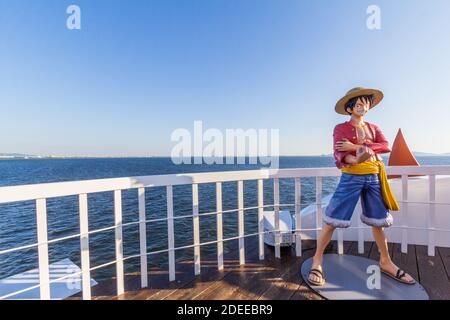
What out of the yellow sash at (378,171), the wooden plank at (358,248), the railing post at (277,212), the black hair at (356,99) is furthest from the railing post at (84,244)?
the wooden plank at (358,248)

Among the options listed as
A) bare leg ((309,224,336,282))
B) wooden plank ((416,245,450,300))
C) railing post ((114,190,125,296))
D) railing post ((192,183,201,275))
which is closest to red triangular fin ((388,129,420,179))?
wooden plank ((416,245,450,300))

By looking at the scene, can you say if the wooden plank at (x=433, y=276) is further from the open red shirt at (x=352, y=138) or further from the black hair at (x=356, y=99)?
the black hair at (x=356, y=99)

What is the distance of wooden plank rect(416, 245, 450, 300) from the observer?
157 cm

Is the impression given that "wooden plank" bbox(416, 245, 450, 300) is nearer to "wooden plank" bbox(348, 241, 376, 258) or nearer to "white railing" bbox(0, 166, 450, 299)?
"white railing" bbox(0, 166, 450, 299)

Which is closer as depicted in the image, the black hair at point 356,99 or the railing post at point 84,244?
the railing post at point 84,244

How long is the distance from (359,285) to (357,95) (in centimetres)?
147

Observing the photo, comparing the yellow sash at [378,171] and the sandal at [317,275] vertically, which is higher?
the yellow sash at [378,171]

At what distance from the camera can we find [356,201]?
1.68m

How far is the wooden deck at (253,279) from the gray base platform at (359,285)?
0.27ft

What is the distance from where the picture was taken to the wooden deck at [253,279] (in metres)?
1.61

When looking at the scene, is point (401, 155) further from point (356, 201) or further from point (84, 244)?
point (84, 244)

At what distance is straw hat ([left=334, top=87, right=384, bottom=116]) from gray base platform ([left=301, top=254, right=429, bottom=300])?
1.34 meters

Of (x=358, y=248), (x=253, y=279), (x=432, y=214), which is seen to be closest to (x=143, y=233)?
(x=253, y=279)
